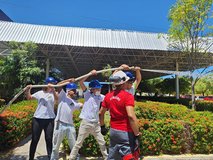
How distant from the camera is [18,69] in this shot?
50.5 ft

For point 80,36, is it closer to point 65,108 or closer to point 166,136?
point 166,136

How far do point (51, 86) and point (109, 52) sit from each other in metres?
19.8

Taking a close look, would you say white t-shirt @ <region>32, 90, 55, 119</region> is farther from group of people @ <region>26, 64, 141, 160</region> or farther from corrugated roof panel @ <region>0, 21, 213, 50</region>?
corrugated roof panel @ <region>0, 21, 213, 50</region>

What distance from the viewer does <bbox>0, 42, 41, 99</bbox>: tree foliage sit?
1526 centimetres

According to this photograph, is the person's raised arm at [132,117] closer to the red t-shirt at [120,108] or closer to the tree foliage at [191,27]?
the red t-shirt at [120,108]

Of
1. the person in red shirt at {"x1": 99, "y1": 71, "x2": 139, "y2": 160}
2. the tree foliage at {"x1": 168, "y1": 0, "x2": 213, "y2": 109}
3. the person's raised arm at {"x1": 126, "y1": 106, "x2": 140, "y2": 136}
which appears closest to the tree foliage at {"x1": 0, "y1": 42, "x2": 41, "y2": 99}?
the tree foliage at {"x1": 168, "y1": 0, "x2": 213, "y2": 109}

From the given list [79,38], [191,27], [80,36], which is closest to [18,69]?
[79,38]

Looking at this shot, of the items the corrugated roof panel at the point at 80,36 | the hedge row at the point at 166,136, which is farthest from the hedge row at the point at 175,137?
the corrugated roof panel at the point at 80,36

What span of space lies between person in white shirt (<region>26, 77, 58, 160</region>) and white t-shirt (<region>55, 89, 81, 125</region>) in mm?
161

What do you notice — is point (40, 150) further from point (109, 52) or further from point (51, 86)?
point (109, 52)

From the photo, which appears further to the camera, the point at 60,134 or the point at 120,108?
the point at 60,134

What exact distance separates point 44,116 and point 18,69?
1171 centimetres

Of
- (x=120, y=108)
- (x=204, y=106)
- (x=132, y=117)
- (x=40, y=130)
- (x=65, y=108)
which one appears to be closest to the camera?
(x=132, y=117)

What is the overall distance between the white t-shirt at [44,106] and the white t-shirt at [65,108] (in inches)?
10.5
